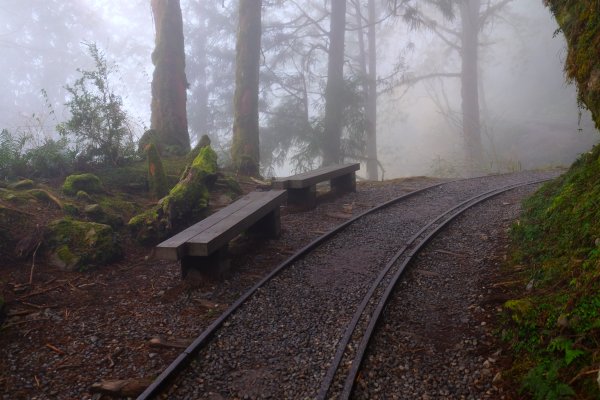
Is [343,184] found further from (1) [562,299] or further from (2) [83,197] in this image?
(1) [562,299]

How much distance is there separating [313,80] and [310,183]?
13051 mm

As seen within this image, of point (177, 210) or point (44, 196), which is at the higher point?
point (44, 196)

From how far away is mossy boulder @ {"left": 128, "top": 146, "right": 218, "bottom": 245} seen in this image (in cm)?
650

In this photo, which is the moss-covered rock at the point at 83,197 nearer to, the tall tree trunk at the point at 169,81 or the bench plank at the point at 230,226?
the bench plank at the point at 230,226

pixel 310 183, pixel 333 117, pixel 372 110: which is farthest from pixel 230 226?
pixel 372 110

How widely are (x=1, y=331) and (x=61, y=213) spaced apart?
2483 mm

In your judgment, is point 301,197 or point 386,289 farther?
point 301,197

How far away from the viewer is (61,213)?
20.9ft

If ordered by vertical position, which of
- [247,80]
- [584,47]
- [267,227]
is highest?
[247,80]

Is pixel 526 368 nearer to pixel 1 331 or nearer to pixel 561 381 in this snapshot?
pixel 561 381

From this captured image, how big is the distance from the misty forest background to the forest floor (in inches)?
124

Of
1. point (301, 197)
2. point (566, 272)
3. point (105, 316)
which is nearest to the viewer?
point (566, 272)

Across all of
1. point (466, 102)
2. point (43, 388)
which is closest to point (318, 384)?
point (43, 388)

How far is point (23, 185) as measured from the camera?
686 cm
